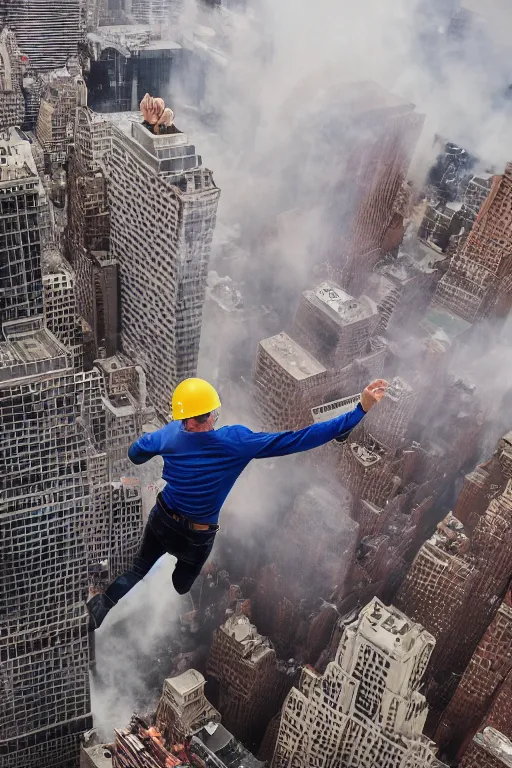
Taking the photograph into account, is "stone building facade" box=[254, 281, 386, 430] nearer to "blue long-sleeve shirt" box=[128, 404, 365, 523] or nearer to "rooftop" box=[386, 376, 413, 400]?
"rooftop" box=[386, 376, 413, 400]

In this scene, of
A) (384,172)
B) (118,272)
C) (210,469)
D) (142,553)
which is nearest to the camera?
(210,469)

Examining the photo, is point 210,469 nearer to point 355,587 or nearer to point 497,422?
point 355,587

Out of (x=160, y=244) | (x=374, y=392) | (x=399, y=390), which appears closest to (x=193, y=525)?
(x=374, y=392)

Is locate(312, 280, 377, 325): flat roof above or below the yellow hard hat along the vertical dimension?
below

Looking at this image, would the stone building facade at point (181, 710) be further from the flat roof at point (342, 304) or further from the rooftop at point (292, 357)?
the flat roof at point (342, 304)

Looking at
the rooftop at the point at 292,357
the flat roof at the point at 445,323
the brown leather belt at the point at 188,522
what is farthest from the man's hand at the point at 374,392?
the flat roof at the point at 445,323

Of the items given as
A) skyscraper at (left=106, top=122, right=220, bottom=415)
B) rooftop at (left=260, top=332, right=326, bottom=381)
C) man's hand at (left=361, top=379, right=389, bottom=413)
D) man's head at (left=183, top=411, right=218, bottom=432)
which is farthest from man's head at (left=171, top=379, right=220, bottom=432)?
rooftop at (left=260, top=332, right=326, bottom=381)

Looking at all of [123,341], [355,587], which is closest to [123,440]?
[123,341]
